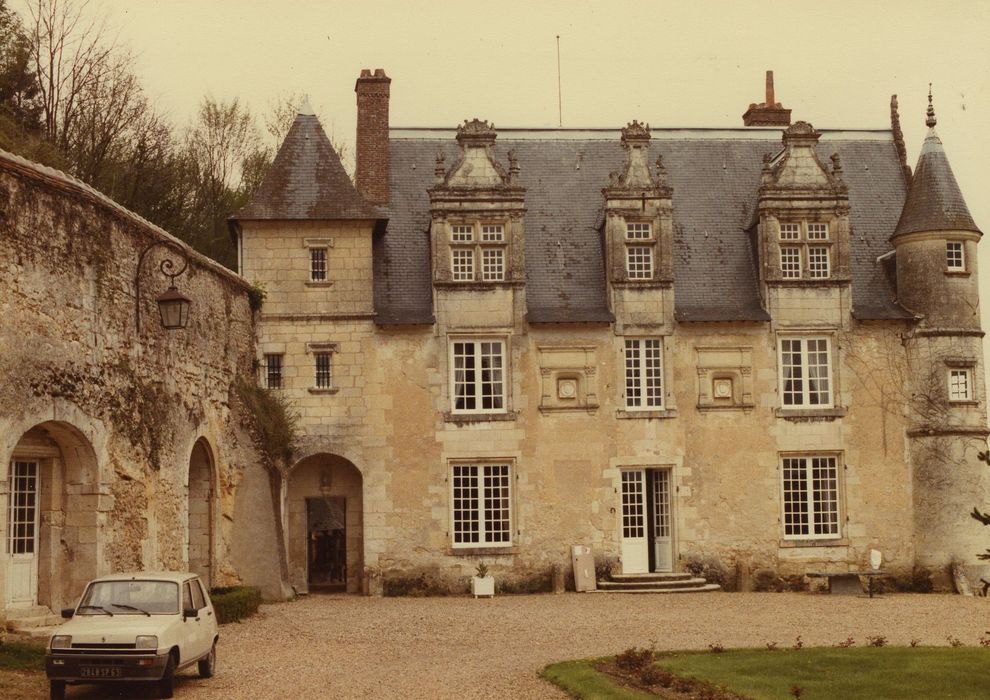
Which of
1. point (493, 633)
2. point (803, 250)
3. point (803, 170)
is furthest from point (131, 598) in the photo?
point (803, 170)

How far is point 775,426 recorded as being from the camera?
27.1 metres

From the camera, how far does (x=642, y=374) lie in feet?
89.1

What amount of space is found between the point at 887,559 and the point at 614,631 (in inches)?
400

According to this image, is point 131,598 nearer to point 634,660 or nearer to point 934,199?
point 634,660

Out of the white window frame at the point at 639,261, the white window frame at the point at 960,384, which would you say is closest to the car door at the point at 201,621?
the white window frame at the point at 639,261

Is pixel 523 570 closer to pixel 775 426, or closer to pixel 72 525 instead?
pixel 775 426

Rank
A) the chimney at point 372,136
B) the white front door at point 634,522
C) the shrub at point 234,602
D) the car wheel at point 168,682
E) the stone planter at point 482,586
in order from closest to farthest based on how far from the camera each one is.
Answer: the car wheel at point 168,682, the shrub at point 234,602, the stone planter at point 482,586, the white front door at point 634,522, the chimney at point 372,136

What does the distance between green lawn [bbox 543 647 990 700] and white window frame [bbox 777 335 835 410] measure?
11928 millimetres

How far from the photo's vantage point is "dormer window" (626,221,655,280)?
27.4 metres

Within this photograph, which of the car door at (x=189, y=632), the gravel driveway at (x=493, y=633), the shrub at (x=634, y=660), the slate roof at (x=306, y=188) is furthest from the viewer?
the slate roof at (x=306, y=188)

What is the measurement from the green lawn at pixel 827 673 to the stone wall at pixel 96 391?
6675 mm

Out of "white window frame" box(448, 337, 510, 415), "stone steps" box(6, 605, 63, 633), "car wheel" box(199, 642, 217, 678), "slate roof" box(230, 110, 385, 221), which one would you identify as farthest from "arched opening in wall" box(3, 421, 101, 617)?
"white window frame" box(448, 337, 510, 415)

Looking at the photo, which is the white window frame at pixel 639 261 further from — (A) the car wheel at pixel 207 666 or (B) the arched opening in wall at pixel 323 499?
(A) the car wheel at pixel 207 666

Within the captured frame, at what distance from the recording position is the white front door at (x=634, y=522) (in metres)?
26.9
